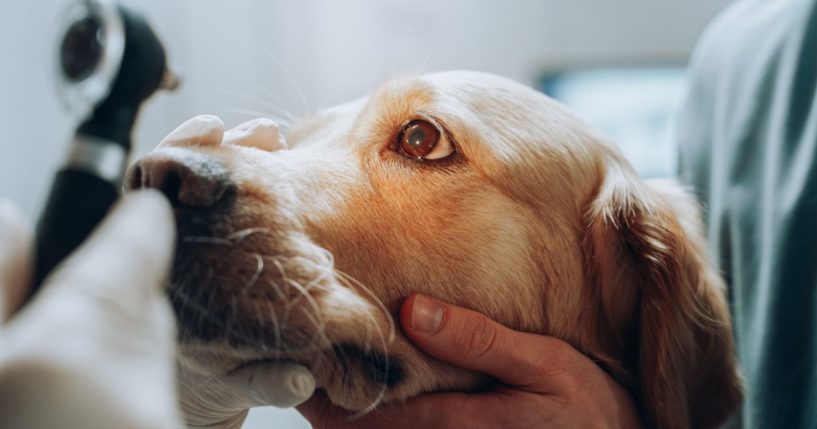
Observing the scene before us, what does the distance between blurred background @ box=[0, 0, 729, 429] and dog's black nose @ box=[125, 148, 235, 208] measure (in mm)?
632

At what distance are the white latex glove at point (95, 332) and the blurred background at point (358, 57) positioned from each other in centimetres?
93

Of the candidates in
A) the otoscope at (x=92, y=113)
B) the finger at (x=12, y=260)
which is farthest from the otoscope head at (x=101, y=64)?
the finger at (x=12, y=260)

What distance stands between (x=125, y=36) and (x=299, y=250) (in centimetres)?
44

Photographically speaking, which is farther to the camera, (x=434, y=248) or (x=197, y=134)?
(x=434, y=248)

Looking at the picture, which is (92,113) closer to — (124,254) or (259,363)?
(124,254)

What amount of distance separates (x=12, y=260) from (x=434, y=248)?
0.70 meters

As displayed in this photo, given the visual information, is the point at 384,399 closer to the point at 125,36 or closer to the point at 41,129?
the point at 125,36

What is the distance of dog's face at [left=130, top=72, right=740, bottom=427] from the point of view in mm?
974

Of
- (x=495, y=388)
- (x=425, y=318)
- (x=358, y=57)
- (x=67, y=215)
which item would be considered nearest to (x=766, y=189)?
(x=495, y=388)

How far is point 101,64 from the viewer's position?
0.68 metres

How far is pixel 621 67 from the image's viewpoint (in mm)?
5047

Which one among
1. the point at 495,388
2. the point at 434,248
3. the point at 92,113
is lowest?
the point at 495,388

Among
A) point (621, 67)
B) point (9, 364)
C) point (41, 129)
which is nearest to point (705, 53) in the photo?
point (41, 129)

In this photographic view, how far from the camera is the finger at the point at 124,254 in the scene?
1.89ft
